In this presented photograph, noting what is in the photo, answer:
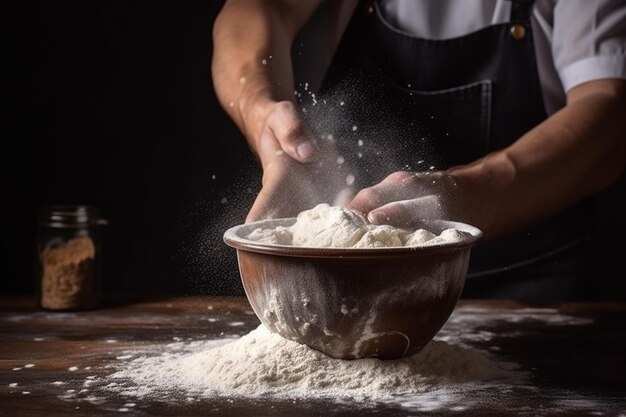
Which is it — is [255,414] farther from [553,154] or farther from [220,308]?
[553,154]

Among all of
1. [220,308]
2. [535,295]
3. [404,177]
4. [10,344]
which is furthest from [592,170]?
[10,344]

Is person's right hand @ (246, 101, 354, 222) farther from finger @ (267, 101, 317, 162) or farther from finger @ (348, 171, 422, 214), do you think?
finger @ (348, 171, 422, 214)

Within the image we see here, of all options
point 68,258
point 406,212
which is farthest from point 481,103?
point 68,258

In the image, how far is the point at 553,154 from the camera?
1.51 meters

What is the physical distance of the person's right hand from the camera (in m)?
1.31

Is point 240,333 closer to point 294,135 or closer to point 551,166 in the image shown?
point 294,135

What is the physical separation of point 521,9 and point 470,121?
0.78ft

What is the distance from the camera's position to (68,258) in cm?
147

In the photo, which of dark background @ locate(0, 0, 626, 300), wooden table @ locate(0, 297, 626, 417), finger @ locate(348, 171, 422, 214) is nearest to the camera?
wooden table @ locate(0, 297, 626, 417)

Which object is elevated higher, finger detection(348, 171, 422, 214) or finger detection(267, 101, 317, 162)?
finger detection(267, 101, 317, 162)

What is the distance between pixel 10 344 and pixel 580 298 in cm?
112

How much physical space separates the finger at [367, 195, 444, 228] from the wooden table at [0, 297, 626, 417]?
8.8 inches

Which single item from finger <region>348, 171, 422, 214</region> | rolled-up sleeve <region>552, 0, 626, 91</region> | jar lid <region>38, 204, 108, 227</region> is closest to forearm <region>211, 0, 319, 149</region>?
jar lid <region>38, 204, 108, 227</region>

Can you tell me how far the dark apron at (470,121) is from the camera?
164cm
